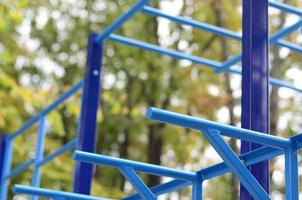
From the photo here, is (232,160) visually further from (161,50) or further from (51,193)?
(161,50)

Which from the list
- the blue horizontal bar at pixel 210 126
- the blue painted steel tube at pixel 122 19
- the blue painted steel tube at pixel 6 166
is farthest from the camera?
the blue painted steel tube at pixel 6 166

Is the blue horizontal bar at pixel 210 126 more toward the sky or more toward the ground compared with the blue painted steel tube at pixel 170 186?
more toward the sky

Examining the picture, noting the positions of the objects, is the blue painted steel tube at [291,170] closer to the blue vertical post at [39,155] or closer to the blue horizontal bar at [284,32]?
the blue horizontal bar at [284,32]

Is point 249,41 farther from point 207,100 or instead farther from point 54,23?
point 54,23

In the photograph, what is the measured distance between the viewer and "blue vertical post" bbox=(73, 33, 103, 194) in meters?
3.04

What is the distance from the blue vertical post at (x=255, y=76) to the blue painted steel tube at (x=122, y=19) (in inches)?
33.3

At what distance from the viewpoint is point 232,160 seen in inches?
60.3

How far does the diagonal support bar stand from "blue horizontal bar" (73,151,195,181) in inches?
14.5

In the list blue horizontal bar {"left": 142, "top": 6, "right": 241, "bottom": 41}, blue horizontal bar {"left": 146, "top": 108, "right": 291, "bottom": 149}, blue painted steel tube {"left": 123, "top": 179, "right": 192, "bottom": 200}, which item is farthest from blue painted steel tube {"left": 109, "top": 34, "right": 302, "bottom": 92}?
blue horizontal bar {"left": 146, "top": 108, "right": 291, "bottom": 149}

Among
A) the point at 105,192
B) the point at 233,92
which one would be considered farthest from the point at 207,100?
the point at 105,192

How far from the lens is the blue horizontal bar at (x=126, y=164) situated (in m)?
1.75

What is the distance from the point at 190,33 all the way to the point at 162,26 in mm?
466

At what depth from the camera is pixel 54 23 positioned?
32.9 ft

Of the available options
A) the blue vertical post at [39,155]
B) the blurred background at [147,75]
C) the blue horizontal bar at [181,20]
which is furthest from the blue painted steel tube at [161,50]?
the blurred background at [147,75]
